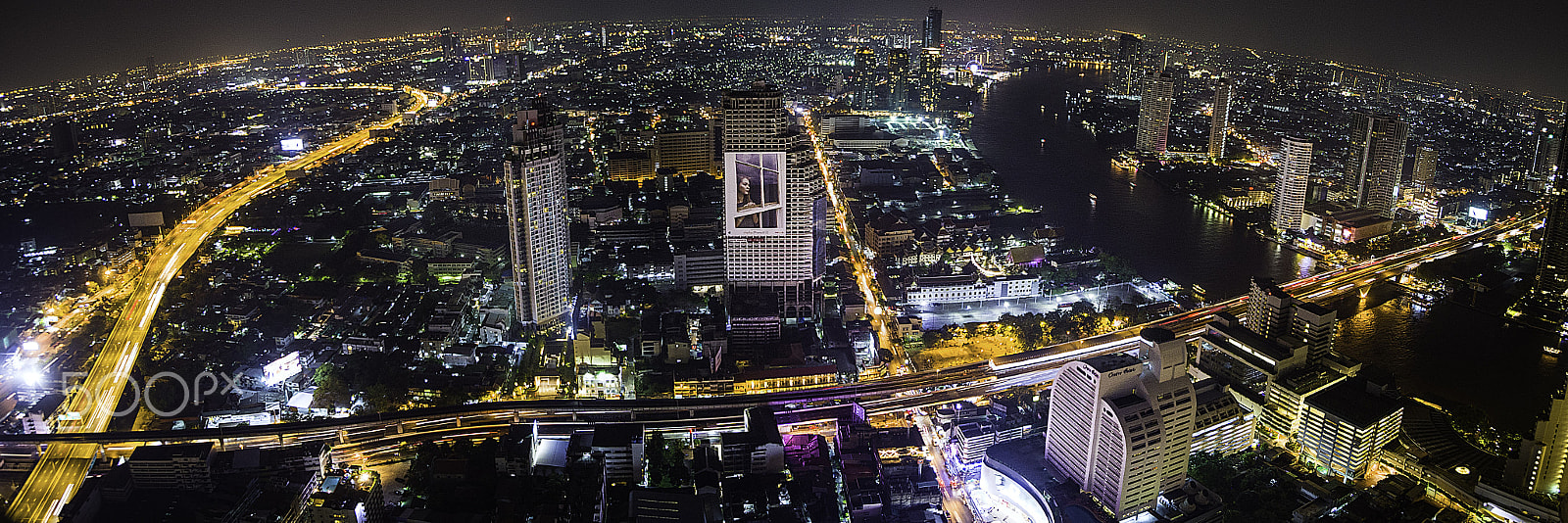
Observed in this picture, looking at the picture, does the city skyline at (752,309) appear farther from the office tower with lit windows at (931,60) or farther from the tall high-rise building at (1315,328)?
the office tower with lit windows at (931,60)

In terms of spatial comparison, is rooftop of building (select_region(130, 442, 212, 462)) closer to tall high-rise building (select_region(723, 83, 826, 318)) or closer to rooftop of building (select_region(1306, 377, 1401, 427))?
tall high-rise building (select_region(723, 83, 826, 318))

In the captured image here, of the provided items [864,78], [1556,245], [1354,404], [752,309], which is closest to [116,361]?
[752,309]

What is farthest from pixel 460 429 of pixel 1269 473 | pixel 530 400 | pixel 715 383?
pixel 1269 473

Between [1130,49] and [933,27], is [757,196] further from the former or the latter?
[1130,49]

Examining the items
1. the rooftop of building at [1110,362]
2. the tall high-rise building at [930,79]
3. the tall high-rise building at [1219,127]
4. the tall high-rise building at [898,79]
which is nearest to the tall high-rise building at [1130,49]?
the tall high-rise building at [930,79]

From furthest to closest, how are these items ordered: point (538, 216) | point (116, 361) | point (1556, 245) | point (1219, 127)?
point (1219, 127) → point (1556, 245) → point (538, 216) → point (116, 361)

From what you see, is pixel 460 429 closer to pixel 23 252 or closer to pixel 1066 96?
pixel 23 252
